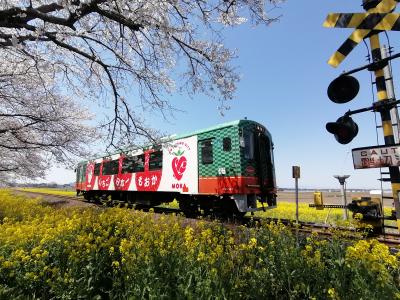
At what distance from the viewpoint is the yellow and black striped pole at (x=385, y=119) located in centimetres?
303

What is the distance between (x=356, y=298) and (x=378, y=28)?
296cm

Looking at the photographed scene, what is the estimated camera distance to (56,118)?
11141 mm

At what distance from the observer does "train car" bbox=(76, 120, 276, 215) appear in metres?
9.53

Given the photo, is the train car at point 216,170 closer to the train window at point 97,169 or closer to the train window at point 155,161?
the train window at point 155,161

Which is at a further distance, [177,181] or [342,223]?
[177,181]

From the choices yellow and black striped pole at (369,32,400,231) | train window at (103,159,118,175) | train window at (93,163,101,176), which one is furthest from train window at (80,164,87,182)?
yellow and black striped pole at (369,32,400,231)

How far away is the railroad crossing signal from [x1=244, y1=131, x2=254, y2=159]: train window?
6562 millimetres

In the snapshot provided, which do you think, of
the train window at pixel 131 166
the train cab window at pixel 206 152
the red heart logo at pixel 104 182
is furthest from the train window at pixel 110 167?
the train cab window at pixel 206 152

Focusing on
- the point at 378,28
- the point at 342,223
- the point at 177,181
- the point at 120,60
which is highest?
the point at 120,60

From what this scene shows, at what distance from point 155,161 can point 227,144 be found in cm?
417

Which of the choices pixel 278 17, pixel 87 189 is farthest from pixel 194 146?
pixel 87 189

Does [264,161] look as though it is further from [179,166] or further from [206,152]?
[179,166]

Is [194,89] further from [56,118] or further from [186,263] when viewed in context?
[56,118]

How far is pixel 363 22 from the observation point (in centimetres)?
322
